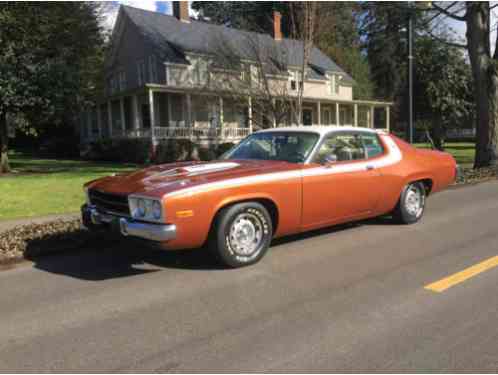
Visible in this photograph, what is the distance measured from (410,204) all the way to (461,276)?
2528 mm

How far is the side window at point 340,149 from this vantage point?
18.5 feet

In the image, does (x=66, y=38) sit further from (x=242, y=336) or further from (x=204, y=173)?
(x=242, y=336)

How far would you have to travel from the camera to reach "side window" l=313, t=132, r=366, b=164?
5.64 metres

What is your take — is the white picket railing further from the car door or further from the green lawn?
the car door

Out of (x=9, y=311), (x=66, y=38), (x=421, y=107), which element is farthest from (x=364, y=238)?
(x=421, y=107)

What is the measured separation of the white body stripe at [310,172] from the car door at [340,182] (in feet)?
0.04

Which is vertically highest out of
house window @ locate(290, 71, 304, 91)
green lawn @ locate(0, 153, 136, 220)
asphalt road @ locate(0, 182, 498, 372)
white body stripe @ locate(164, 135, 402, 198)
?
house window @ locate(290, 71, 304, 91)

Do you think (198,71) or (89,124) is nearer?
(198,71)

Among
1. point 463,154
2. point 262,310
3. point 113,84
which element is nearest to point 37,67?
point 262,310

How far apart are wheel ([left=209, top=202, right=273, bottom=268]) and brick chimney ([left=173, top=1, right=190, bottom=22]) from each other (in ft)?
91.2

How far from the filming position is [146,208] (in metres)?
4.49

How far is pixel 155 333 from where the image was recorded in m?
3.42

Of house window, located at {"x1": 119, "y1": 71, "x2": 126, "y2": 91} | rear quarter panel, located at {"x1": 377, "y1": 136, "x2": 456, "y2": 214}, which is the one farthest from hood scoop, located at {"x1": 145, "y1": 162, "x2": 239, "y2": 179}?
house window, located at {"x1": 119, "y1": 71, "x2": 126, "y2": 91}

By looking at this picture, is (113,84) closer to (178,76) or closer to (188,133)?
(178,76)
